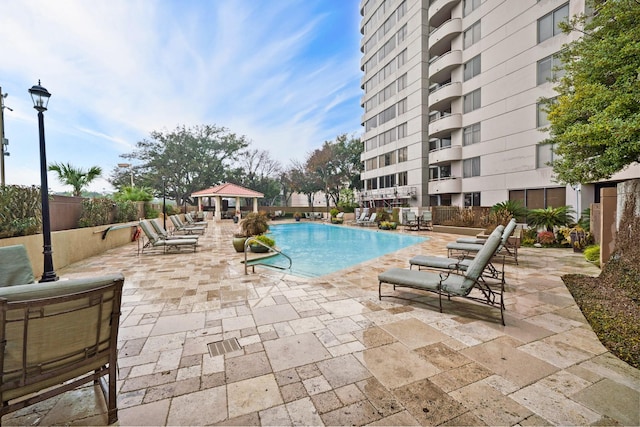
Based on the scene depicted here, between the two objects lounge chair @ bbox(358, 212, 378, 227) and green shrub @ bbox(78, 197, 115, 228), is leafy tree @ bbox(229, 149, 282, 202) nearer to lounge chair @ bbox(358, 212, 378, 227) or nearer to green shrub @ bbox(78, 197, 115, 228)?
lounge chair @ bbox(358, 212, 378, 227)

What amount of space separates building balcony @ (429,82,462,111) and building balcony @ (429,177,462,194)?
5672 mm

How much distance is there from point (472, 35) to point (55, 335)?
2431 cm

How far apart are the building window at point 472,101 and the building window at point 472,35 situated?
333 cm

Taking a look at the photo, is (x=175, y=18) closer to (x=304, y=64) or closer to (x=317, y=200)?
(x=304, y=64)

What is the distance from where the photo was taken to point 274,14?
12273mm

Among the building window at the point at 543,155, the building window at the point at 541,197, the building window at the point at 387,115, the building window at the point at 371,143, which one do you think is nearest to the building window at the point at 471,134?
the building window at the point at 543,155

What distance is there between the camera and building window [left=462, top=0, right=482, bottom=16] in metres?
18.3

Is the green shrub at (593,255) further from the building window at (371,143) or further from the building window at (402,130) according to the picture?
the building window at (371,143)

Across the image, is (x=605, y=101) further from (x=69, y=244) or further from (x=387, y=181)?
(x=387, y=181)

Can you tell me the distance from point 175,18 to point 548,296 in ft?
42.8

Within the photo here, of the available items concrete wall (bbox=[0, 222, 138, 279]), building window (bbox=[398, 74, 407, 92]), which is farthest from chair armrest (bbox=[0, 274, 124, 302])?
building window (bbox=[398, 74, 407, 92])

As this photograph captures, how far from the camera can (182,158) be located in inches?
1164

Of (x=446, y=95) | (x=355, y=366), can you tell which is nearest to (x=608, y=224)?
(x=355, y=366)

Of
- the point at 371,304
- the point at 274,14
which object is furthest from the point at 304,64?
the point at 371,304
